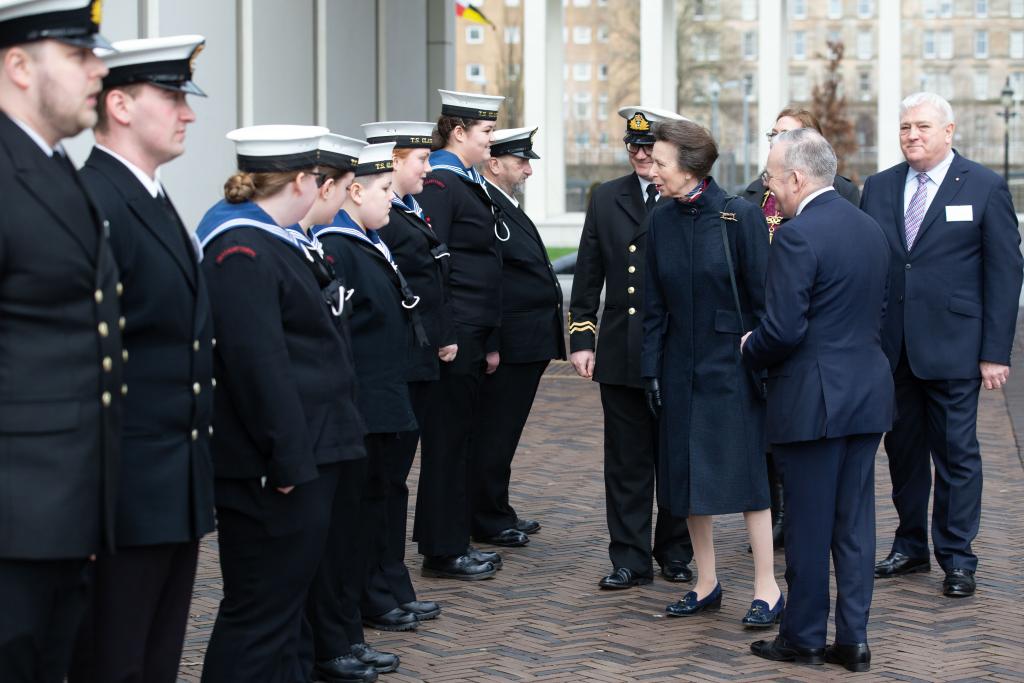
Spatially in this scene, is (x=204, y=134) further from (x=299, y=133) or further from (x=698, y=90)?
(x=698, y=90)

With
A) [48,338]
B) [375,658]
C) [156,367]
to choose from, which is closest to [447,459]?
[375,658]

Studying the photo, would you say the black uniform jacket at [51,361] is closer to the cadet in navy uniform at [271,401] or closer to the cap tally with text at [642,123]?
the cadet in navy uniform at [271,401]

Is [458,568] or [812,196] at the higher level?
[812,196]

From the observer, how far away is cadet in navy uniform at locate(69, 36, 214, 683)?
3471mm

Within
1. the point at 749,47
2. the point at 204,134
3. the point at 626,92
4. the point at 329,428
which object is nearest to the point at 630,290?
the point at 329,428

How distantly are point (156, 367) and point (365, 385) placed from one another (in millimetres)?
1850

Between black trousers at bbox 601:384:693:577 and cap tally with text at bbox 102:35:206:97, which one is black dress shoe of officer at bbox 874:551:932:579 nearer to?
black trousers at bbox 601:384:693:577

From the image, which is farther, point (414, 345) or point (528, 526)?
point (528, 526)

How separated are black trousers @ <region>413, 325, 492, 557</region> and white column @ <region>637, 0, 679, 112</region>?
33709mm

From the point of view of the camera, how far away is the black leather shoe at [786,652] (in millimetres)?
5512

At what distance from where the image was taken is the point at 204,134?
1012cm

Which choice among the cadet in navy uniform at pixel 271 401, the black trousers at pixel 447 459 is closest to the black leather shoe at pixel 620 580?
the black trousers at pixel 447 459

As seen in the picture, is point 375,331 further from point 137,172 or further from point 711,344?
point 137,172

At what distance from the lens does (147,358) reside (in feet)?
11.5
